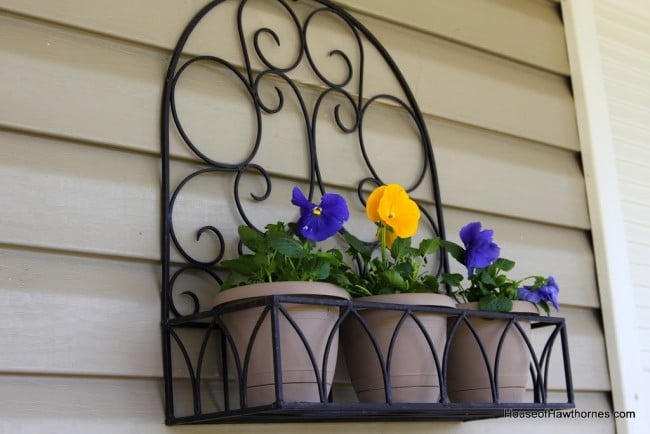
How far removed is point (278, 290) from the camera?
112cm

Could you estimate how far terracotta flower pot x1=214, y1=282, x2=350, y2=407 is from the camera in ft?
3.60

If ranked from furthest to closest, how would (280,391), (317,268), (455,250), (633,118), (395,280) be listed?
1. (633,118)
2. (455,250)
3. (395,280)
4. (317,268)
5. (280,391)

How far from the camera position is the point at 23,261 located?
1111 mm

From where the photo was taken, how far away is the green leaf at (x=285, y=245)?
3.74 ft

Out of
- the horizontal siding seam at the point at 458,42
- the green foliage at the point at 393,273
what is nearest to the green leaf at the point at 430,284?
A: the green foliage at the point at 393,273

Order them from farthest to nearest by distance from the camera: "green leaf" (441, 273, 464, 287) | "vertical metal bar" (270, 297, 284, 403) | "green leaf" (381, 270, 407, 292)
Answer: "green leaf" (441, 273, 464, 287) < "green leaf" (381, 270, 407, 292) < "vertical metal bar" (270, 297, 284, 403)

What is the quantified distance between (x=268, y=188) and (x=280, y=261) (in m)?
0.19

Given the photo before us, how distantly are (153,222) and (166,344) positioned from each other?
0.17 m

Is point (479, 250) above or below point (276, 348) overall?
above

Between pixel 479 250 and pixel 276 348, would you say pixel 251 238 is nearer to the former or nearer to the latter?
pixel 276 348

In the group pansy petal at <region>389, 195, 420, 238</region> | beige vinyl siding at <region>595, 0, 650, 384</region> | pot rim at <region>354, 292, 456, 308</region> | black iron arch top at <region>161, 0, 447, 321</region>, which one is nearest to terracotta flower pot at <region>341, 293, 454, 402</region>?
pot rim at <region>354, 292, 456, 308</region>

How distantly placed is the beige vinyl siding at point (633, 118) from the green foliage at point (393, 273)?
0.66 meters

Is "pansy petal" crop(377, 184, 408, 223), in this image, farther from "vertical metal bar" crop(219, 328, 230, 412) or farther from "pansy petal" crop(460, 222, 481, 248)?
"vertical metal bar" crop(219, 328, 230, 412)

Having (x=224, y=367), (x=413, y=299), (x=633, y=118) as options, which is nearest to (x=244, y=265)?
(x=224, y=367)
